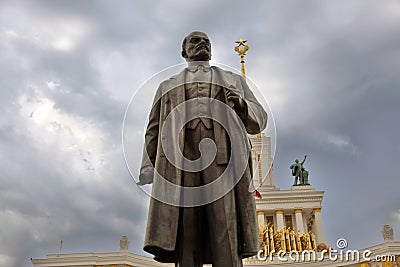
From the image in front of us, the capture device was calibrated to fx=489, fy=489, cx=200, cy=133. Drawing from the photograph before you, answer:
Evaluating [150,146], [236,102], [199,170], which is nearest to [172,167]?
[199,170]

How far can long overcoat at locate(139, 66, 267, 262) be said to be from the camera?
4.18m

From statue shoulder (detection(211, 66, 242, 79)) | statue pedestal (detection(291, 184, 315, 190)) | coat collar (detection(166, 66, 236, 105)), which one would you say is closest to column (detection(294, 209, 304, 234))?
statue pedestal (detection(291, 184, 315, 190))

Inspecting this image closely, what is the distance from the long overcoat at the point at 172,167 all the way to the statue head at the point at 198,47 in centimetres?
15

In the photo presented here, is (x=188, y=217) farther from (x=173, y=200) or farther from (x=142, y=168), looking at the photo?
(x=142, y=168)

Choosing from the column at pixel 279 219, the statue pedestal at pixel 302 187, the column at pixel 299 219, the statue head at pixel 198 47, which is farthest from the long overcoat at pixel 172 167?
the statue pedestal at pixel 302 187

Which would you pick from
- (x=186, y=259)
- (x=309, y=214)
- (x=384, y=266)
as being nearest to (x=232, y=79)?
(x=186, y=259)

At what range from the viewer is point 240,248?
14.1 feet

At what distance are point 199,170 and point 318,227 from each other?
42.4 meters

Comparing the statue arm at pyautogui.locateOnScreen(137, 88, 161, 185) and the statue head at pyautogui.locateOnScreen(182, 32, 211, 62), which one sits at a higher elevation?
the statue head at pyautogui.locateOnScreen(182, 32, 211, 62)

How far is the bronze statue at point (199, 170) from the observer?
4.21m

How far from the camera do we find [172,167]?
4.39m

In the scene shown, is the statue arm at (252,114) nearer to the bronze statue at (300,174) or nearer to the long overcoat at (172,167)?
the long overcoat at (172,167)

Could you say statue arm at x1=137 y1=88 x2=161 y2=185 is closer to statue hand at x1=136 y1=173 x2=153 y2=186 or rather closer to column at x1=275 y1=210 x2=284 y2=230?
statue hand at x1=136 y1=173 x2=153 y2=186

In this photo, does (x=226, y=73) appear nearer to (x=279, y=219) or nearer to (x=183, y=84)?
(x=183, y=84)
